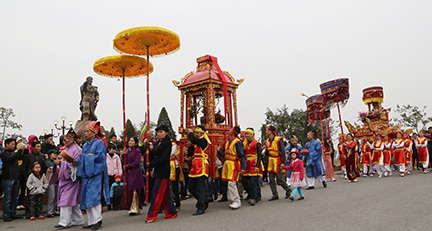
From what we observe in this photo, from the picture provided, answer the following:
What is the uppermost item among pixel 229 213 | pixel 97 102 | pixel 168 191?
pixel 97 102

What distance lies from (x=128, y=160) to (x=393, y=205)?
5465 millimetres

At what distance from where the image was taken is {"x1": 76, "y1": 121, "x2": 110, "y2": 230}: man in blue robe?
17.6ft

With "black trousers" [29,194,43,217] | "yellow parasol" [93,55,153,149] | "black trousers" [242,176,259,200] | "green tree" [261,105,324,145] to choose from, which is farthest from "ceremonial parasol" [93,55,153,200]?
"green tree" [261,105,324,145]

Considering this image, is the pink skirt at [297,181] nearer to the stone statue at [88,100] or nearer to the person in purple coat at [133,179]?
the person in purple coat at [133,179]

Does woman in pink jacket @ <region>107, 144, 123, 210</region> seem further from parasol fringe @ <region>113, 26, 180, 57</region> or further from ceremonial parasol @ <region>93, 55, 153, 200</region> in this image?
parasol fringe @ <region>113, 26, 180, 57</region>

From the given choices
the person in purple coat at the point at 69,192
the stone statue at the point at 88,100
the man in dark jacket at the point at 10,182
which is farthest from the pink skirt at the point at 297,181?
the stone statue at the point at 88,100

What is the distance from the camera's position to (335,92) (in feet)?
59.5

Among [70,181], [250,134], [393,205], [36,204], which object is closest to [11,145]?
[36,204]

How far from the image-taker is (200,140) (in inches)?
259

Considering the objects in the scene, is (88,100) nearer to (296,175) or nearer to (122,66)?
(122,66)

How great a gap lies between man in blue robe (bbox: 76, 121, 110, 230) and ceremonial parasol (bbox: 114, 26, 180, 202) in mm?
1690

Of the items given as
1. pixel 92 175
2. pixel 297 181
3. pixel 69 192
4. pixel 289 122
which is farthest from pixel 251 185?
pixel 289 122

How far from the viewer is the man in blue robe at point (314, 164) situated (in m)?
9.94

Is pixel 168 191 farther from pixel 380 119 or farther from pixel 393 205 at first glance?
pixel 380 119
